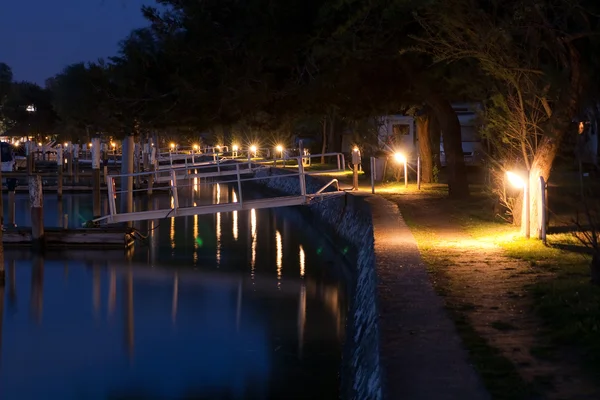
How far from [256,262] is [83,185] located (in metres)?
28.3

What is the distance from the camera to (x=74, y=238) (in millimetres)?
26578

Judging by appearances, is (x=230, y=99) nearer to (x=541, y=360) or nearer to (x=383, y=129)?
(x=541, y=360)

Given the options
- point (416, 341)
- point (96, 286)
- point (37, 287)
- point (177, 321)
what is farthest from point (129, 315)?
point (416, 341)

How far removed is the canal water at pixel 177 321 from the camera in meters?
13.5

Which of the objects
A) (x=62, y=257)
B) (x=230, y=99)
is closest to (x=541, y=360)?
(x=230, y=99)

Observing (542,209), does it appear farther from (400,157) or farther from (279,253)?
(400,157)

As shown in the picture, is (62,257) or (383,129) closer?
(62,257)

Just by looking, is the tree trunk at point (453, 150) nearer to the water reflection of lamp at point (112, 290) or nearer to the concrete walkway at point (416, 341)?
the water reflection of lamp at point (112, 290)

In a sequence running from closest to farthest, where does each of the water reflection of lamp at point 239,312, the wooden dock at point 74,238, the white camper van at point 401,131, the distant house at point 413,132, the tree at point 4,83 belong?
1. the water reflection of lamp at point 239,312
2. the wooden dock at point 74,238
3. the white camper van at point 401,131
4. the distant house at point 413,132
5. the tree at point 4,83

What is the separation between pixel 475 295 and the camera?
11.9 metres

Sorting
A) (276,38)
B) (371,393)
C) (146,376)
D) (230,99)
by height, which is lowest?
(146,376)

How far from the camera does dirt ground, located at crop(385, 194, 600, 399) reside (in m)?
8.11

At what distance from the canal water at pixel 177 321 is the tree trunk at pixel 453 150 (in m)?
4.21

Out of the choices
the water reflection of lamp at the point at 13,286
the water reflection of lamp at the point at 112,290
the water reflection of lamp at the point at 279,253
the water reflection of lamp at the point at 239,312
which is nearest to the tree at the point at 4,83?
the water reflection of lamp at the point at 279,253
